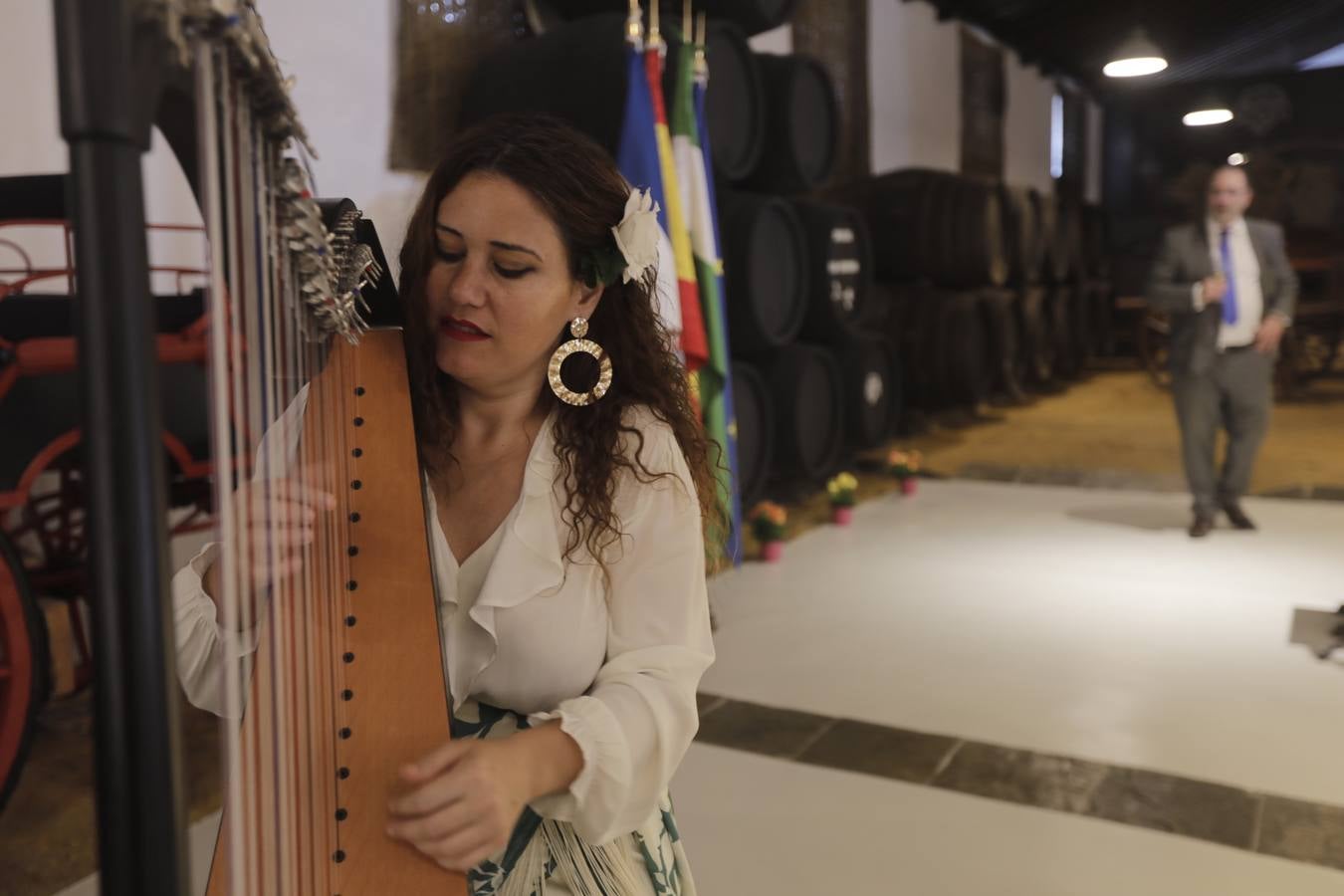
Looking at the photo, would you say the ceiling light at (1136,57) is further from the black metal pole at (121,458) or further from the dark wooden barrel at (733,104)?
the black metal pole at (121,458)

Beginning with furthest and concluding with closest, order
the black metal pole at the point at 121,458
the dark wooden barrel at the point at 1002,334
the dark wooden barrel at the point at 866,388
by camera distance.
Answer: the dark wooden barrel at the point at 1002,334
the dark wooden barrel at the point at 866,388
the black metal pole at the point at 121,458

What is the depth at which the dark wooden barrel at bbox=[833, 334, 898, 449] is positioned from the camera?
5738 millimetres

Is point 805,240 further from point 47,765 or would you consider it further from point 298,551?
point 298,551

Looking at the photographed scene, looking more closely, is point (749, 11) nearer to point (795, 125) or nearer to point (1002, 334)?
point (795, 125)

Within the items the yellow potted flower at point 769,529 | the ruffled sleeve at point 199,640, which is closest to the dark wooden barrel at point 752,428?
the yellow potted flower at point 769,529

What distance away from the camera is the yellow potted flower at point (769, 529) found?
4465 mm

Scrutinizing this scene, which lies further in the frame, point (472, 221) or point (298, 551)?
point (472, 221)

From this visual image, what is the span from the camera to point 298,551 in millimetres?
907

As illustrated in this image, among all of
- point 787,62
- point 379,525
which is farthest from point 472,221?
point 787,62

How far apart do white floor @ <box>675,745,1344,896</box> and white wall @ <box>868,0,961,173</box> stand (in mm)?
6308

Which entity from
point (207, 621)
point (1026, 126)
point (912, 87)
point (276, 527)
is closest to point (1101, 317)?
point (1026, 126)

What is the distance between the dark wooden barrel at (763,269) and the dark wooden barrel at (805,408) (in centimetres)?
14

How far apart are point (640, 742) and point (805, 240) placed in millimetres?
4163

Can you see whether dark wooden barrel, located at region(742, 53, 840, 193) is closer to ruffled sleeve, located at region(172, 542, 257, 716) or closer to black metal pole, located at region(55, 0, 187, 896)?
ruffled sleeve, located at region(172, 542, 257, 716)
